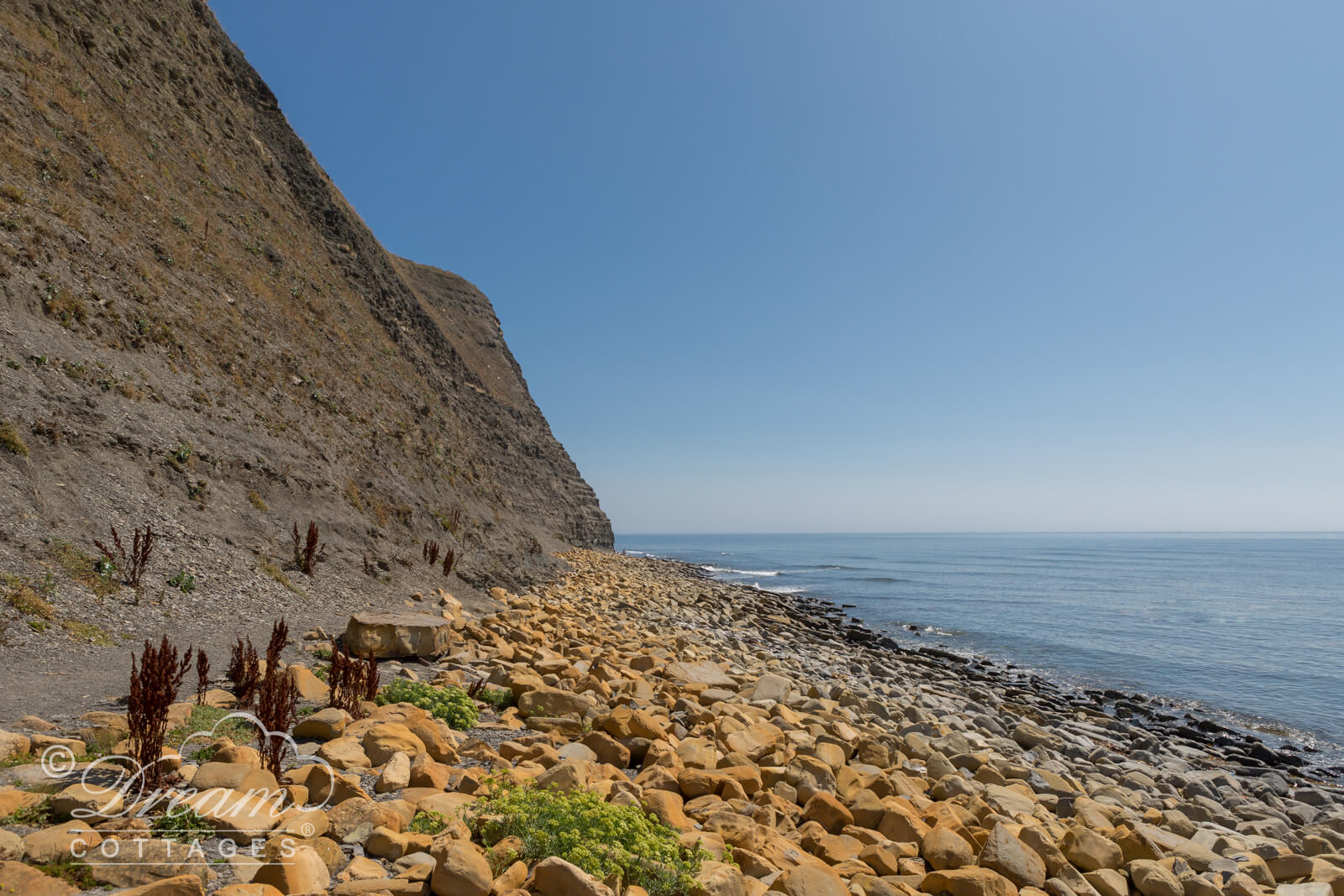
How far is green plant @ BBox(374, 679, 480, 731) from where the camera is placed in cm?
661

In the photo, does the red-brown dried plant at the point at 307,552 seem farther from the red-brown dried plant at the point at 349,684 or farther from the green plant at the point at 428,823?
the green plant at the point at 428,823

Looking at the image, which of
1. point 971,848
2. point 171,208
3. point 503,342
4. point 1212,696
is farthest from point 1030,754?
point 503,342

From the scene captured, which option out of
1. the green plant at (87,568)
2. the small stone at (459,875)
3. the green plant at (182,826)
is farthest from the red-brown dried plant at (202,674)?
the green plant at (87,568)

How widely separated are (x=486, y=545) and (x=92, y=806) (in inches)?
646

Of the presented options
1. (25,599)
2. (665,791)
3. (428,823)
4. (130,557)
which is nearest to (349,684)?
(428,823)

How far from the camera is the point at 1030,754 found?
35.6 ft

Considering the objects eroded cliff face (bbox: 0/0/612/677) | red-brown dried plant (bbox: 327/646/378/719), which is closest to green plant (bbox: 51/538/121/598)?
eroded cliff face (bbox: 0/0/612/677)

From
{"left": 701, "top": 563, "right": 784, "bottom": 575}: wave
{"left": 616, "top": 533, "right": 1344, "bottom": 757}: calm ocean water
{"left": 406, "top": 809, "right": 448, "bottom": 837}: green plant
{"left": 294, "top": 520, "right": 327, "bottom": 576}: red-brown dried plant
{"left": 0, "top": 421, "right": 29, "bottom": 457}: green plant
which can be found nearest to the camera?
{"left": 406, "top": 809, "right": 448, "bottom": 837}: green plant

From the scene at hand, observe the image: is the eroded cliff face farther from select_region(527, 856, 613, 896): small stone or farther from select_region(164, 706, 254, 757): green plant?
select_region(527, 856, 613, 896): small stone

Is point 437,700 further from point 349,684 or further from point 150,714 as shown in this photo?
point 150,714

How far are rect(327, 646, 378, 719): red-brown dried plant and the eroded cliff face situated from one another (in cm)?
391

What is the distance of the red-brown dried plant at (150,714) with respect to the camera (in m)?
3.89

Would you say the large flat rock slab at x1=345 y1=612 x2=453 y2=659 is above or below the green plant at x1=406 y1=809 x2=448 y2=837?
above

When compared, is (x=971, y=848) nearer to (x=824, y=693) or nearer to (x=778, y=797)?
(x=778, y=797)
